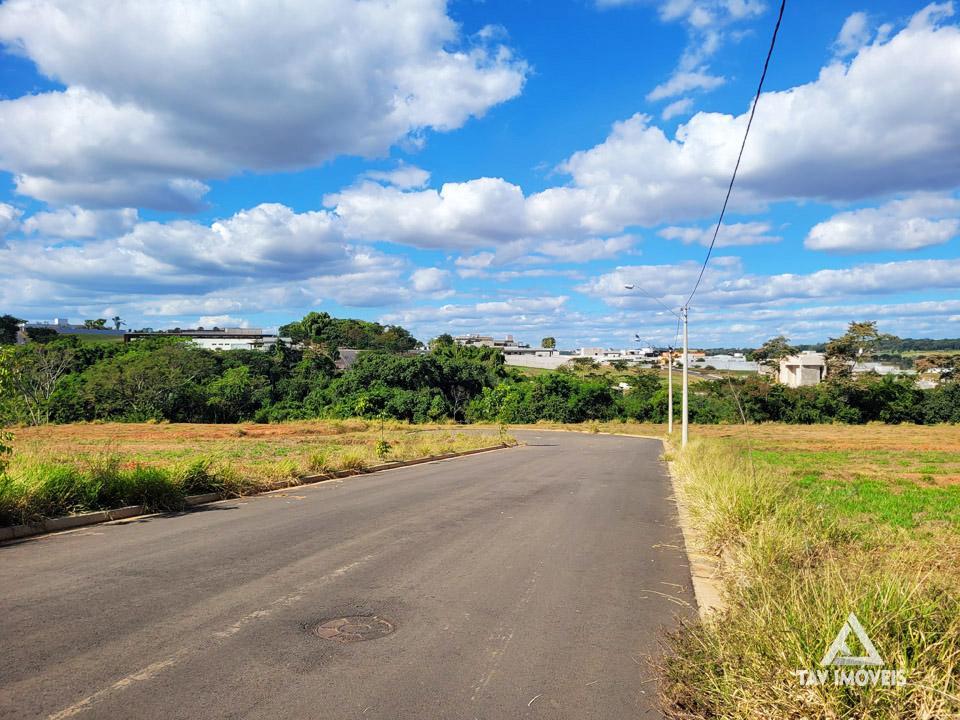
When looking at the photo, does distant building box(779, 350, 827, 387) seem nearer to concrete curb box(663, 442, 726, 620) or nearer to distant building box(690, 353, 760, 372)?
distant building box(690, 353, 760, 372)

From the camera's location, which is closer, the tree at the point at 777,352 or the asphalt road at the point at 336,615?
the asphalt road at the point at 336,615

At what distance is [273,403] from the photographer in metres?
76.7

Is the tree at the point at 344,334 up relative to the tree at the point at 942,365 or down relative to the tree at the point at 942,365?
up

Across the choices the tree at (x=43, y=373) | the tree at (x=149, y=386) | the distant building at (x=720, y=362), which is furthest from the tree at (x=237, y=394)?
the distant building at (x=720, y=362)

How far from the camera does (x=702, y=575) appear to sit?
8.68 m

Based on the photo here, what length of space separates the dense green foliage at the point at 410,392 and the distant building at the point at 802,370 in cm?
319

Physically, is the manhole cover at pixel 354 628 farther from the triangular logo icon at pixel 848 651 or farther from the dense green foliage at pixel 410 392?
the dense green foliage at pixel 410 392

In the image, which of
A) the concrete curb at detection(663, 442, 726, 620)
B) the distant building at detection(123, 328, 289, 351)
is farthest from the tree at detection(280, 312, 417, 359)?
the concrete curb at detection(663, 442, 726, 620)

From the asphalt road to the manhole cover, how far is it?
0.07 m

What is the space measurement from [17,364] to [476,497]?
9.41m

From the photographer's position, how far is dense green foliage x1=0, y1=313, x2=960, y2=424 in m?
69.0

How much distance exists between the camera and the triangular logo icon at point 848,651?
13.7 feet

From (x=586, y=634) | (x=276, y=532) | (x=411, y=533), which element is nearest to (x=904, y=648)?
(x=586, y=634)

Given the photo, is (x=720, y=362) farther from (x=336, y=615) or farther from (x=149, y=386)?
(x=336, y=615)
